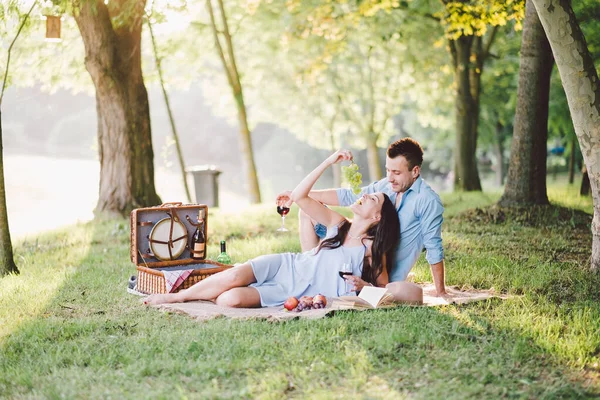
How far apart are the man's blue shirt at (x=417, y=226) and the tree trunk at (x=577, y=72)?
73.8 inches

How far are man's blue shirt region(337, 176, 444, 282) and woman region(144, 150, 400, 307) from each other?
182mm

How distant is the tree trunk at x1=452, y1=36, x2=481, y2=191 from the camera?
16.4 metres

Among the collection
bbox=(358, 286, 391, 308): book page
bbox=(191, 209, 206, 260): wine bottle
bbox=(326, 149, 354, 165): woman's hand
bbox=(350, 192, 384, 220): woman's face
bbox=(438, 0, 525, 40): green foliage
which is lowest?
bbox=(358, 286, 391, 308): book page

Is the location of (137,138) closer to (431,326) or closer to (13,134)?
(431,326)

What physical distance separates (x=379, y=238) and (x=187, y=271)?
1807 mm

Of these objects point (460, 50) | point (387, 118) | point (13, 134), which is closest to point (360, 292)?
point (460, 50)

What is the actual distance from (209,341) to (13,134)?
39.1m

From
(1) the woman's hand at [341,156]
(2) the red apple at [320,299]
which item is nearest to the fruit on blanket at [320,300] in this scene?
(2) the red apple at [320,299]

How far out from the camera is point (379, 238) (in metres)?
6.04

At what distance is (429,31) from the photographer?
1855 centimetres

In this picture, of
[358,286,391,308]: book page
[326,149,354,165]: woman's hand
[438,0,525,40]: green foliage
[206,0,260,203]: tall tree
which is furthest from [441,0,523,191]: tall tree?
[358,286,391,308]: book page

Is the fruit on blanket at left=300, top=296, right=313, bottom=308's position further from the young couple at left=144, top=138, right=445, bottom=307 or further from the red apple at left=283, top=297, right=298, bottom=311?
the young couple at left=144, top=138, right=445, bottom=307

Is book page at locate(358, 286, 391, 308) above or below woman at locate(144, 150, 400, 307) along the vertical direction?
below

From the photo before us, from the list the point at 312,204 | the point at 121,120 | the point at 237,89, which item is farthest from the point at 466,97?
the point at 312,204
